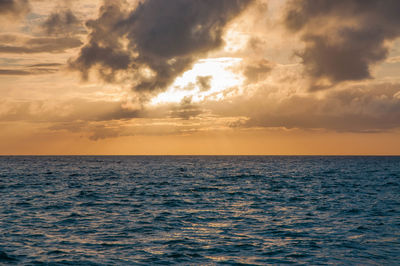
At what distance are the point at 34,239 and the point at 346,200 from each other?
2983 centimetres

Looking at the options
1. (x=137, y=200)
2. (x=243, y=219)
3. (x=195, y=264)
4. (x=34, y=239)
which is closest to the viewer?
(x=195, y=264)

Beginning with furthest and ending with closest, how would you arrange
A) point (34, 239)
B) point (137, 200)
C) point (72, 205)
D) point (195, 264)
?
point (137, 200), point (72, 205), point (34, 239), point (195, 264)

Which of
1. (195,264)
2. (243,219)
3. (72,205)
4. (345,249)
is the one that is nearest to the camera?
(195,264)

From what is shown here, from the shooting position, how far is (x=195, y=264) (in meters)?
15.5

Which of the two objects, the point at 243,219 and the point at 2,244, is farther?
the point at 243,219

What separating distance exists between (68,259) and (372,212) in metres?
23.7

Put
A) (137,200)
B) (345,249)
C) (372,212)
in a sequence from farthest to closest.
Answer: (137,200)
(372,212)
(345,249)

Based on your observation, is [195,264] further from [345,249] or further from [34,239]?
[34,239]

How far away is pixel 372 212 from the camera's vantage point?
29469 millimetres

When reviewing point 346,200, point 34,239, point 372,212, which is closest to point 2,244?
point 34,239

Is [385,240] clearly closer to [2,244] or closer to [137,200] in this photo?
[2,244]

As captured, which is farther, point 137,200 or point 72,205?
point 137,200

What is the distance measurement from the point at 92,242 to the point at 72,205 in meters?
14.9

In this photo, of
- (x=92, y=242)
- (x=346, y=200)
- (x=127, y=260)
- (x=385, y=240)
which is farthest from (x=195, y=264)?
(x=346, y=200)
